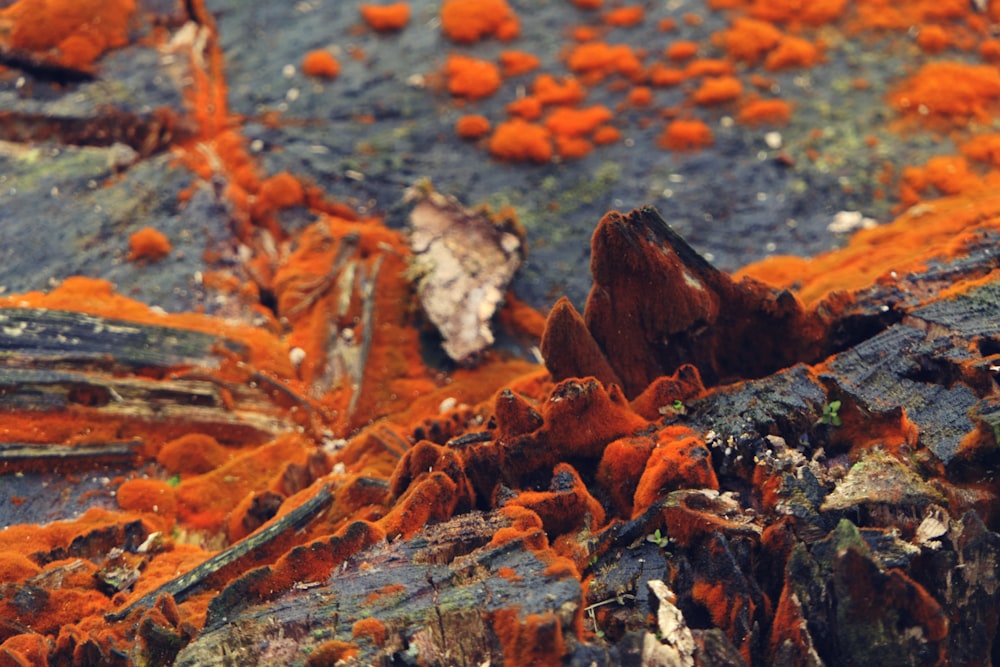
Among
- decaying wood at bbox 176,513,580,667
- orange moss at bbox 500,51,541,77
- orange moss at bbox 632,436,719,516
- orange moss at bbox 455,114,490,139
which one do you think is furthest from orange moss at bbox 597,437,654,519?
orange moss at bbox 500,51,541,77

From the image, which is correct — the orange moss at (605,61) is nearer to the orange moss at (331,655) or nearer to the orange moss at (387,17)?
the orange moss at (387,17)

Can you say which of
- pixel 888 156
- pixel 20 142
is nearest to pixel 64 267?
pixel 20 142

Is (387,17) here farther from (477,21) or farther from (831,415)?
(831,415)

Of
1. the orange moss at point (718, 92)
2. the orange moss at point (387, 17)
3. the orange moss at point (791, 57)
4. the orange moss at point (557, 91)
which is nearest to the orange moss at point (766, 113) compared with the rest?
the orange moss at point (718, 92)

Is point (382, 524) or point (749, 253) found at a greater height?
point (382, 524)

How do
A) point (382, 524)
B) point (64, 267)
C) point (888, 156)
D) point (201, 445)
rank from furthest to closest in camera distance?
point (888, 156) < point (64, 267) < point (201, 445) < point (382, 524)

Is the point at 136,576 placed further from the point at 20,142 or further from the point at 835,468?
the point at 20,142

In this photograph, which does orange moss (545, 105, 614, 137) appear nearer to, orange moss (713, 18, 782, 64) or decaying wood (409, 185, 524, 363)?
orange moss (713, 18, 782, 64)
